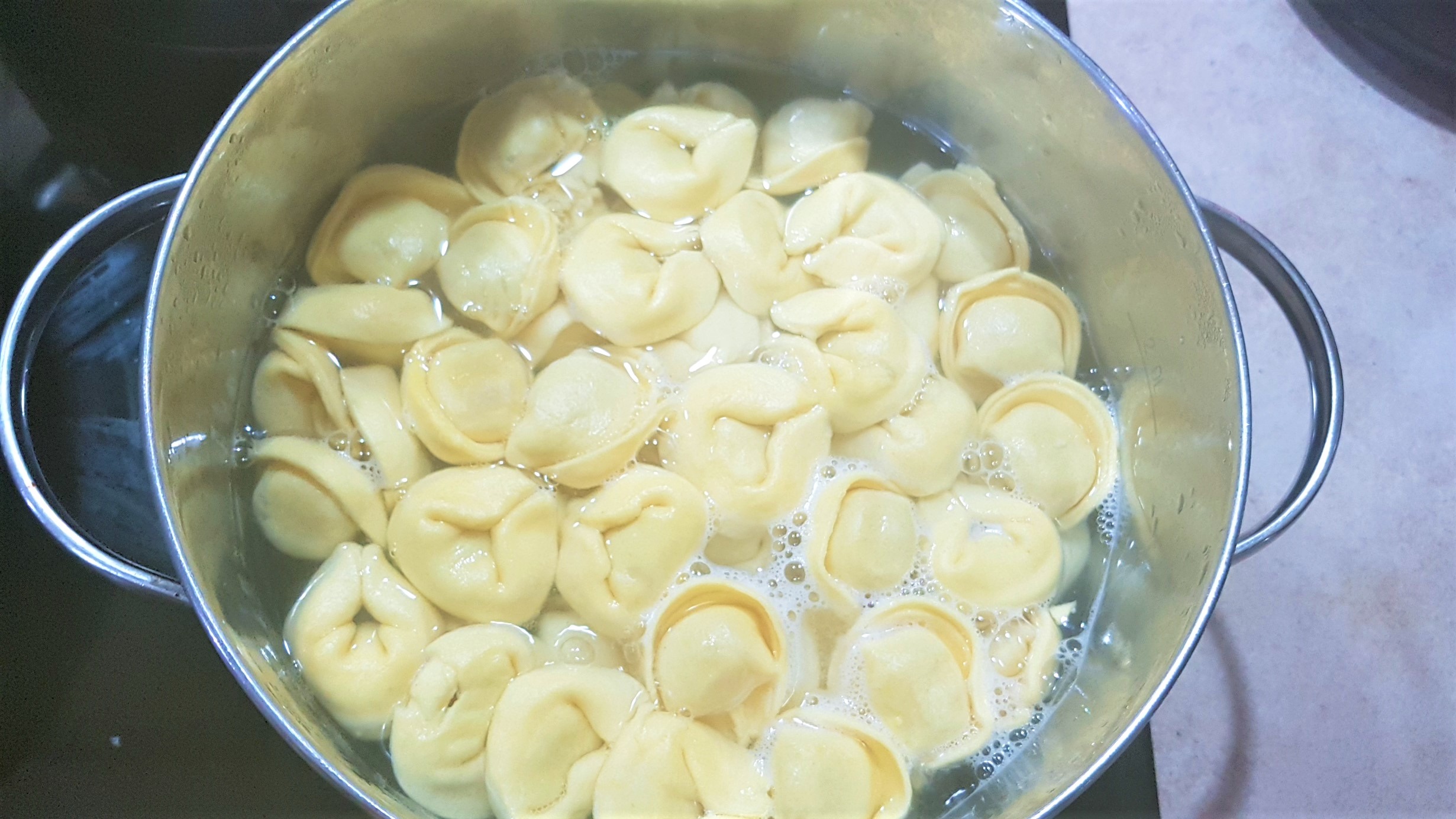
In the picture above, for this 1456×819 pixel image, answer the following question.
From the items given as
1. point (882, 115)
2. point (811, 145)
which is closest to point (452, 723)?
point (811, 145)

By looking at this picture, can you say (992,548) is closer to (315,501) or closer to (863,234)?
(863,234)

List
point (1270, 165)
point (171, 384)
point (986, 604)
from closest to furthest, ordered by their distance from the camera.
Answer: point (171, 384)
point (986, 604)
point (1270, 165)

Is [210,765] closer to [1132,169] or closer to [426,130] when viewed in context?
[426,130]

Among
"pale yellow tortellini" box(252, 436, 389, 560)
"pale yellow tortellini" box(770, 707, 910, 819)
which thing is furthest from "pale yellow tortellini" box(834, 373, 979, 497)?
"pale yellow tortellini" box(252, 436, 389, 560)

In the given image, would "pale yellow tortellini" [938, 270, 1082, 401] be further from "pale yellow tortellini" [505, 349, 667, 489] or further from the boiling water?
"pale yellow tortellini" [505, 349, 667, 489]

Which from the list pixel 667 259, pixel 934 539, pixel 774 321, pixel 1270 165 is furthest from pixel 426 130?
pixel 1270 165
